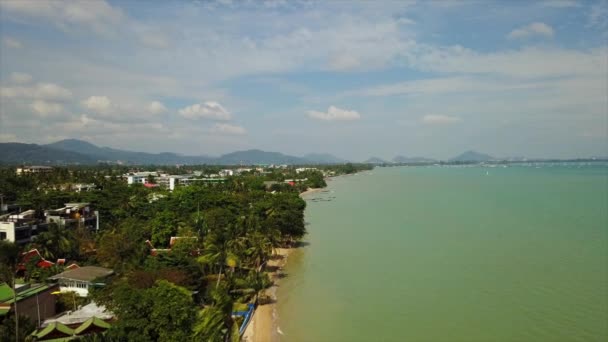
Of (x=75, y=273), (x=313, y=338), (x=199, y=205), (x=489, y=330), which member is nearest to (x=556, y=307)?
(x=489, y=330)

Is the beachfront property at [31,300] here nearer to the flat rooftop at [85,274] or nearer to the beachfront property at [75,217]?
the flat rooftop at [85,274]

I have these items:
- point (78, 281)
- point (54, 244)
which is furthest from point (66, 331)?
point (54, 244)

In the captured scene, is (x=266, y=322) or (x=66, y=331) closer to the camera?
(x=66, y=331)

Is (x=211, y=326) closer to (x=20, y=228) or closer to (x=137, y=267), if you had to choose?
(x=137, y=267)

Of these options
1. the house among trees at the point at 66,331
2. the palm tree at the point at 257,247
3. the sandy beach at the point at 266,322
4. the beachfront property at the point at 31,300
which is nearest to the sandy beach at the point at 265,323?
the sandy beach at the point at 266,322

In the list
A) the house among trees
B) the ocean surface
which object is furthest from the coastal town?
the ocean surface

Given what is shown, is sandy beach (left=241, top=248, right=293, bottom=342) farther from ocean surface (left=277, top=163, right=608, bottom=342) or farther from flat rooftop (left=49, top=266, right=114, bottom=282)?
flat rooftop (left=49, top=266, right=114, bottom=282)

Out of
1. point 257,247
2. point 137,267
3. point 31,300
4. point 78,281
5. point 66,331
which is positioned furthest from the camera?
point 257,247
